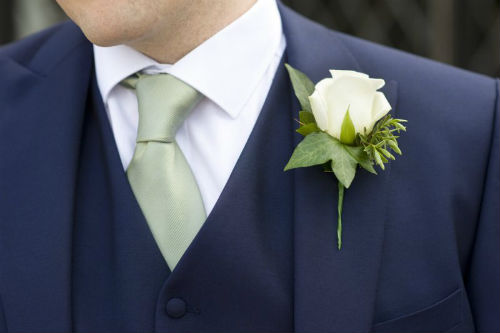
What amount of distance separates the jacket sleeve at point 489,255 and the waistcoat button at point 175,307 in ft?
2.24

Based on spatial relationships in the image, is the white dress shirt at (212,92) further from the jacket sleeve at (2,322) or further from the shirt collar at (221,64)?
the jacket sleeve at (2,322)

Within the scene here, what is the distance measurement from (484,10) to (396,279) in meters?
2.12

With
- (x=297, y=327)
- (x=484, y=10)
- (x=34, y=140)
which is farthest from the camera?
(x=484, y=10)

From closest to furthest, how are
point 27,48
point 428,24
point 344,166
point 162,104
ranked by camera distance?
point 344,166, point 162,104, point 27,48, point 428,24

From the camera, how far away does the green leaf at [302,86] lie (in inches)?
64.1

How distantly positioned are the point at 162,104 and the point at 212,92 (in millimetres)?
115

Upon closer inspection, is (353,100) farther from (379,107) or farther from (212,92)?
(212,92)

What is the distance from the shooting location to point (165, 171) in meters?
1.61

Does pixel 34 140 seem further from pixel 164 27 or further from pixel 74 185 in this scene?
pixel 164 27

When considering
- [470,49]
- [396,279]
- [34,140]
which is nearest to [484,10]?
[470,49]

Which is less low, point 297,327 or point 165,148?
point 165,148

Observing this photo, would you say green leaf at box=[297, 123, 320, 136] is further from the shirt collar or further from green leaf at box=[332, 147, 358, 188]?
the shirt collar

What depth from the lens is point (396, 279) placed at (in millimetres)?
1630

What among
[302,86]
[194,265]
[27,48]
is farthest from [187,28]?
[194,265]
